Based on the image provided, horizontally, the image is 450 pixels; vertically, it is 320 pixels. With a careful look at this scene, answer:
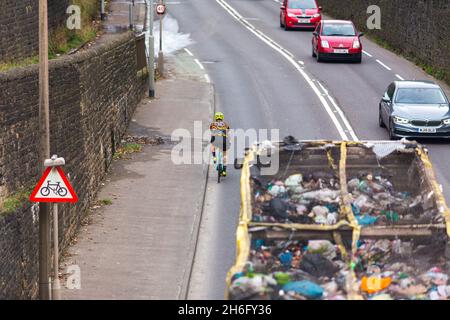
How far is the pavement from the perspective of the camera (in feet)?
57.9

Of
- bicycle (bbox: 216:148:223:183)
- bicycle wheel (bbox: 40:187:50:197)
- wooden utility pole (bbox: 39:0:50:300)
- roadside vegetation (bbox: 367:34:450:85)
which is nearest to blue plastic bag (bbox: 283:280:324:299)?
bicycle wheel (bbox: 40:187:50:197)

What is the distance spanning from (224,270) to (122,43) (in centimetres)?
1284

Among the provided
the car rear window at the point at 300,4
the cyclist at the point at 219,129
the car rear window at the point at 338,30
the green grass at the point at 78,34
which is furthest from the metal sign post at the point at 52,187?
the car rear window at the point at 300,4

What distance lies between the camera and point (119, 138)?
2866 cm

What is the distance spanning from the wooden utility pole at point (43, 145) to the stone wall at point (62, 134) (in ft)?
0.74

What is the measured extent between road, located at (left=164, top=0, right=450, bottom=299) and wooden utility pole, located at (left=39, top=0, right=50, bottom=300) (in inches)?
96.6

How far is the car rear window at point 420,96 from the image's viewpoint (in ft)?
98.1

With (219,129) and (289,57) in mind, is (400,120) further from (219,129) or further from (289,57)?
(289,57)

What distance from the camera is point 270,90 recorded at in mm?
37250

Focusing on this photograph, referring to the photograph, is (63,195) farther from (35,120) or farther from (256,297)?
(256,297)

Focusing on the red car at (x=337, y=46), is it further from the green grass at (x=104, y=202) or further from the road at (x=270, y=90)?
the green grass at (x=104, y=202)

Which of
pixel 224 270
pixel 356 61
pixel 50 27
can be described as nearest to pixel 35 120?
pixel 224 270
